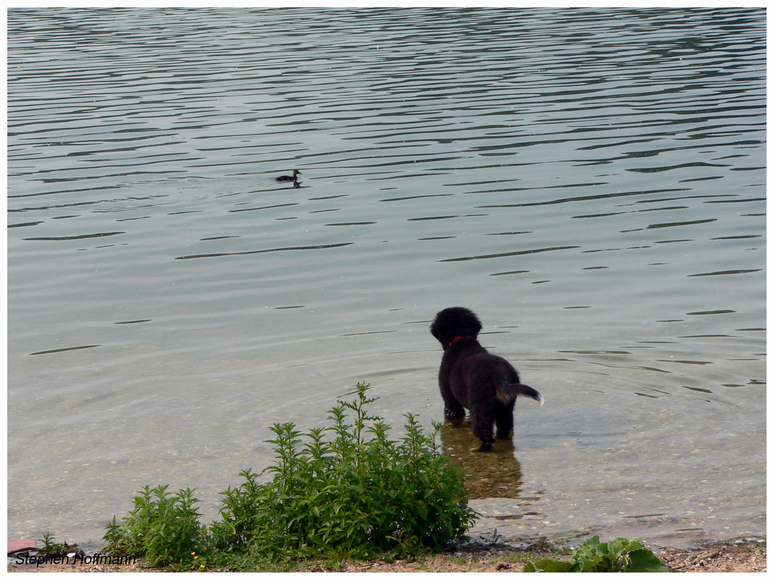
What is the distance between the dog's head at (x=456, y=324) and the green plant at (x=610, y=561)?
123 inches

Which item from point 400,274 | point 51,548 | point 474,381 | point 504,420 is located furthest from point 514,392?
point 400,274

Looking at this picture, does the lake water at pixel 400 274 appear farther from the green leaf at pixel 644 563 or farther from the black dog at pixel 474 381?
the green leaf at pixel 644 563

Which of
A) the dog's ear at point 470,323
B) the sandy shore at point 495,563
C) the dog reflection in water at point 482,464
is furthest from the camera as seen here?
the dog's ear at point 470,323

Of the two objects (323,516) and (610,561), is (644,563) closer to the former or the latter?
(610,561)

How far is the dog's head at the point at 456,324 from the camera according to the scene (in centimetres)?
747

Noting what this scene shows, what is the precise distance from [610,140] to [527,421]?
1250 centimetres

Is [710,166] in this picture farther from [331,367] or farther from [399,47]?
[399,47]

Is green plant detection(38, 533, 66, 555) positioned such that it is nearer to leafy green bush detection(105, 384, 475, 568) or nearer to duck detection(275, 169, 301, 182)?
leafy green bush detection(105, 384, 475, 568)

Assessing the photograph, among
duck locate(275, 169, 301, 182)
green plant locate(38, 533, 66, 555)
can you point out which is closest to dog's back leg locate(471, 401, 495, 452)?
green plant locate(38, 533, 66, 555)

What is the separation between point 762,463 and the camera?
6.59 m

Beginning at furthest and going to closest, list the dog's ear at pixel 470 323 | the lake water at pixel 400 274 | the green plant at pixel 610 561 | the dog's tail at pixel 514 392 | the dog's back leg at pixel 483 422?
the dog's ear at pixel 470 323
the dog's back leg at pixel 483 422
the lake water at pixel 400 274
the dog's tail at pixel 514 392
the green plant at pixel 610 561

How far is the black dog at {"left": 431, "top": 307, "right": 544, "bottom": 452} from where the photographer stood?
680 cm

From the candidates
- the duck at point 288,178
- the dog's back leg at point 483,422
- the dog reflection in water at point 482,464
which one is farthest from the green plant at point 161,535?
the duck at point 288,178

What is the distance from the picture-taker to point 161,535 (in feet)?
15.4
